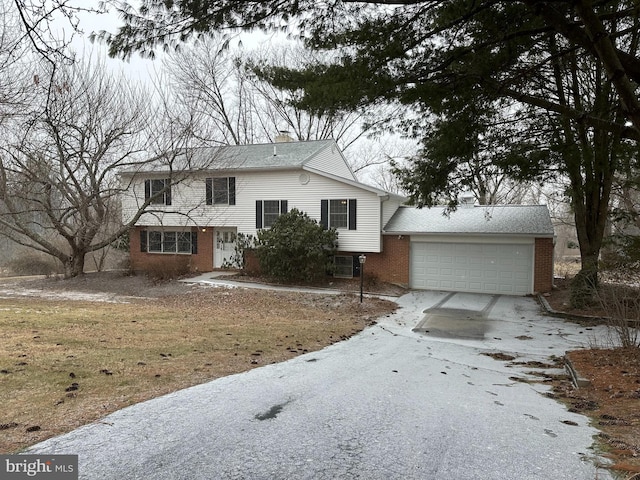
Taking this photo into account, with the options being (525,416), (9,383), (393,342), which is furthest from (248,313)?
(525,416)

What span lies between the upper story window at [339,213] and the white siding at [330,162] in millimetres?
2080

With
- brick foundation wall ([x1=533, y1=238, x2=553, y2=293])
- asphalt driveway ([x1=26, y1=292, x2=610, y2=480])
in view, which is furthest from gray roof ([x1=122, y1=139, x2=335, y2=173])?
asphalt driveway ([x1=26, y1=292, x2=610, y2=480])

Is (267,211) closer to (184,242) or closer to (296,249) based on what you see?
(296,249)

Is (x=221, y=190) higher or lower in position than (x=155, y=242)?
higher

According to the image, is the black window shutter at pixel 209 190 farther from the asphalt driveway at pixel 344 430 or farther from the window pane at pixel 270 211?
the asphalt driveway at pixel 344 430

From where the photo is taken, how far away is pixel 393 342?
8.70 metres

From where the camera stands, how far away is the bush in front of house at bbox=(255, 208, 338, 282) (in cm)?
1666

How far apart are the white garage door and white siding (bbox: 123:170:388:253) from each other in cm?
196

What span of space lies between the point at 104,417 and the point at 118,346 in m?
3.03

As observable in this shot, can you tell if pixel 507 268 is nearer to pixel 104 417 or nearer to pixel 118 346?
pixel 118 346

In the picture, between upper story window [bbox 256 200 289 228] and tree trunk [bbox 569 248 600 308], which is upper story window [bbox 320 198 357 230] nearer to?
upper story window [bbox 256 200 289 228]

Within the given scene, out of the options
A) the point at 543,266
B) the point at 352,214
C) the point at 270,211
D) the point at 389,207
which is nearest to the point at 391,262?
the point at 389,207

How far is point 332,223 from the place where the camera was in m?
18.2

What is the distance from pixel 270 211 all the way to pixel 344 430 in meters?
16.2
